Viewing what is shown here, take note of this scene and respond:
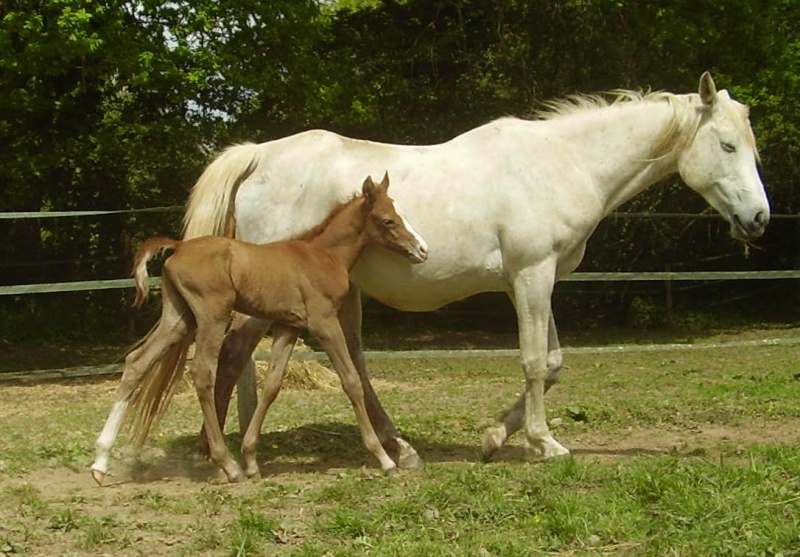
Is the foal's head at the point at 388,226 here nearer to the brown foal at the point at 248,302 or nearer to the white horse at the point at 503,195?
the brown foal at the point at 248,302

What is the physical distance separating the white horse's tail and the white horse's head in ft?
8.33

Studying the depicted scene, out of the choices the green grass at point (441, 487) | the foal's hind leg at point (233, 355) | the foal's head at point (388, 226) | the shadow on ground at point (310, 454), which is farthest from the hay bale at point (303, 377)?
the foal's head at point (388, 226)

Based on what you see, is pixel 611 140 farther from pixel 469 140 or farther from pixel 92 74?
pixel 92 74

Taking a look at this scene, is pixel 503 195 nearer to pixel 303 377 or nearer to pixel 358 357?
pixel 358 357

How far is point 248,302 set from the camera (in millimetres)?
5324

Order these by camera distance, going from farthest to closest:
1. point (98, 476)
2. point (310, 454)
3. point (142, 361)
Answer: point (310, 454) < point (142, 361) < point (98, 476)

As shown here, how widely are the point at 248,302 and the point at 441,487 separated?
149 cm

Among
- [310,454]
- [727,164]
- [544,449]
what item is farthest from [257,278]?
[727,164]

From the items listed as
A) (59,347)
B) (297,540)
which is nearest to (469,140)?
(297,540)

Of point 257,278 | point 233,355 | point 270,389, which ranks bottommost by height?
point 270,389

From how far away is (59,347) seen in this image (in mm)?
13953

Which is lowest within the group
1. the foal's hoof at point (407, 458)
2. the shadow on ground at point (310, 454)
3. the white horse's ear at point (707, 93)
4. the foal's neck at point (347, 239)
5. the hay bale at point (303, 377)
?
the hay bale at point (303, 377)

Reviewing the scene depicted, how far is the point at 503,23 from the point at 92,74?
634 centimetres

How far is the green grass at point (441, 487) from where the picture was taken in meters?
3.84
